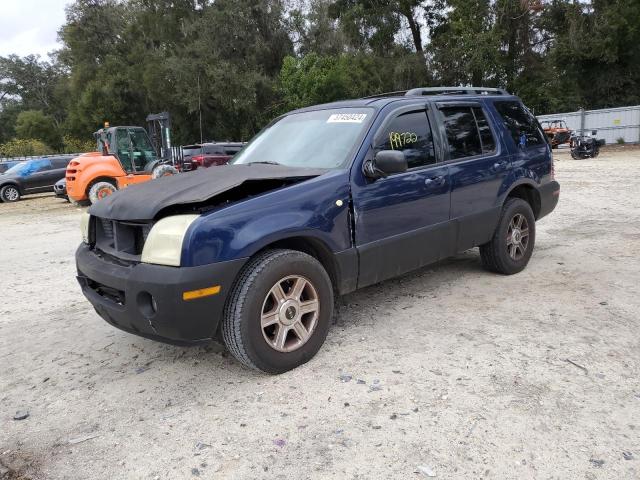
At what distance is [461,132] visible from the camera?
4812mm

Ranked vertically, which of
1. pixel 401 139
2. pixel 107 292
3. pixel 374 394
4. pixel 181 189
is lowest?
pixel 374 394

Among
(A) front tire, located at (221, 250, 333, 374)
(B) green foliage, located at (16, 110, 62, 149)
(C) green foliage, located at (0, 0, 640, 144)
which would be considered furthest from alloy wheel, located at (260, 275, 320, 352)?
(B) green foliage, located at (16, 110, 62, 149)

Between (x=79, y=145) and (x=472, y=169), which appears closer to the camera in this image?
(x=472, y=169)

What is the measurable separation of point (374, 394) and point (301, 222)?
1191 millimetres

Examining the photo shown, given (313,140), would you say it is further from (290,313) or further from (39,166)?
(39,166)

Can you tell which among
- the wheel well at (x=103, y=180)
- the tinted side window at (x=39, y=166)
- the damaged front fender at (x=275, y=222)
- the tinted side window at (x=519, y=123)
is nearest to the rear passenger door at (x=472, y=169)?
the tinted side window at (x=519, y=123)

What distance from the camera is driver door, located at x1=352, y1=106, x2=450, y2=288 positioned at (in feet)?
12.8

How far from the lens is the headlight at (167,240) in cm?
304

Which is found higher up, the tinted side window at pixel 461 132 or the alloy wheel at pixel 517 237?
the tinted side window at pixel 461 132

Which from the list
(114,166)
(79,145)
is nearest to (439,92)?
(114,166)

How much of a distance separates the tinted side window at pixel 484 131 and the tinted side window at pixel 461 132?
6cm

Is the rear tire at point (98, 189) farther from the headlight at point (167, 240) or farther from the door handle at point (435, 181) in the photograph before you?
the headlight at point (167, 240)

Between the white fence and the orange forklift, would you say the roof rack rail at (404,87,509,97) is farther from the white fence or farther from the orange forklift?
the white fence

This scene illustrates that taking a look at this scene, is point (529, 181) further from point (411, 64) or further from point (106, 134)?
point (411, 64)
